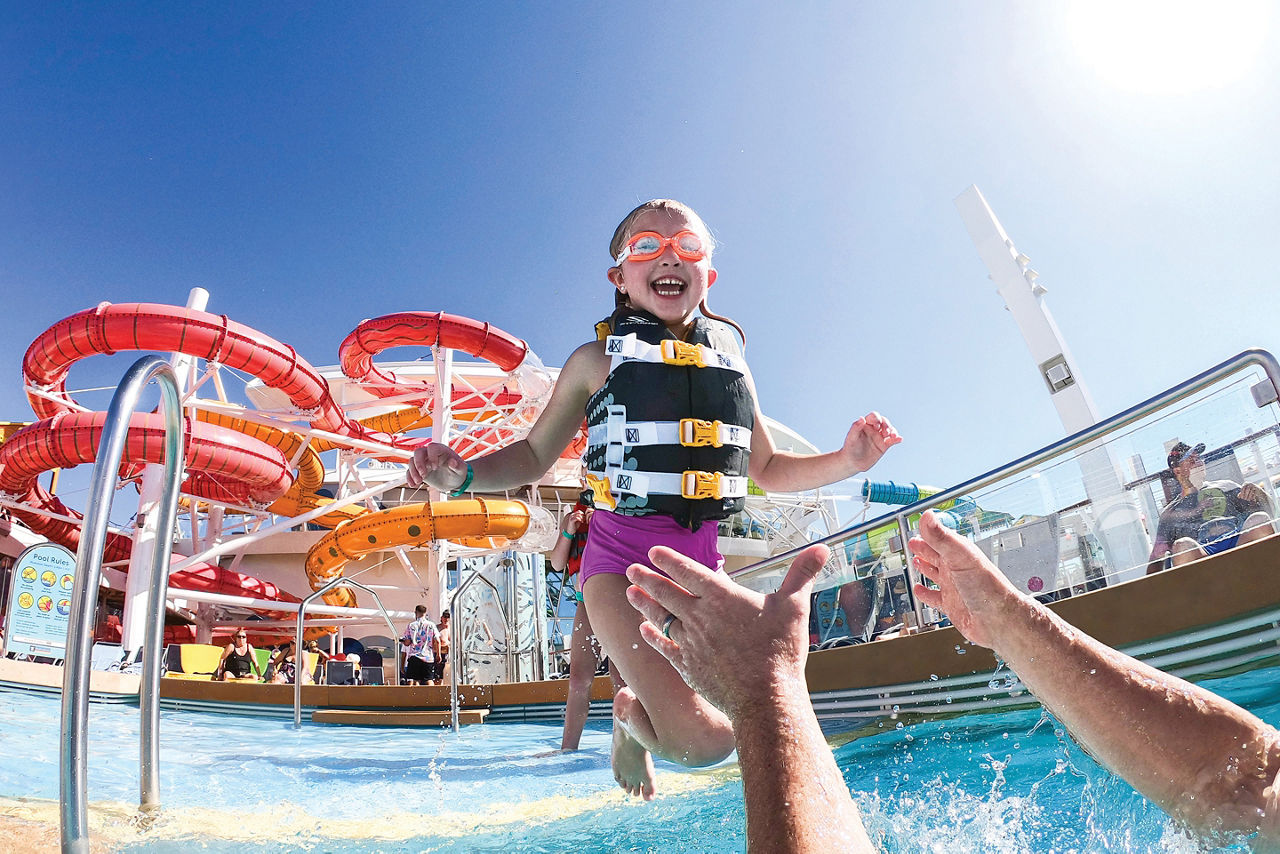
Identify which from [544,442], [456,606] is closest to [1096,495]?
[544,442]

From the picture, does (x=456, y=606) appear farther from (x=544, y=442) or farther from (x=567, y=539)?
(x=544, y=442)

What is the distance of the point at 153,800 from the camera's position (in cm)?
207

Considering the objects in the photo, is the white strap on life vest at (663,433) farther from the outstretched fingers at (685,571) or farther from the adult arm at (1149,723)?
the outstretched fingers at (685,571)

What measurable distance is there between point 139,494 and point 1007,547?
15763 mm

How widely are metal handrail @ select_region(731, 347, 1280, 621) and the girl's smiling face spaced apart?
87 centimetres

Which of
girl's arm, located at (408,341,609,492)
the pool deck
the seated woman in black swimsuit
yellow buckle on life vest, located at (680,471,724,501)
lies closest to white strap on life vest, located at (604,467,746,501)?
yellow buckle on life vest, located at (680,471,724,501)

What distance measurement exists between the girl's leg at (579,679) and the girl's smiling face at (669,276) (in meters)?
2.25

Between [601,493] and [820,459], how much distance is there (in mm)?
736

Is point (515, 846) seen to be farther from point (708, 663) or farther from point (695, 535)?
point (708, 663)

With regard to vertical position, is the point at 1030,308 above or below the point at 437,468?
above

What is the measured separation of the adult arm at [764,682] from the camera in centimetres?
74

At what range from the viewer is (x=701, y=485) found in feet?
7.09

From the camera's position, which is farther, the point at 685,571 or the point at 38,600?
the point at 38,600

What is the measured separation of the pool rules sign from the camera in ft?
20.4
